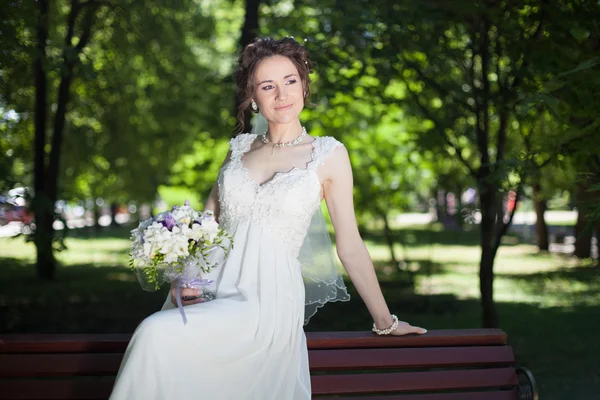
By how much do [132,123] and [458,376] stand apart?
48.7 ft

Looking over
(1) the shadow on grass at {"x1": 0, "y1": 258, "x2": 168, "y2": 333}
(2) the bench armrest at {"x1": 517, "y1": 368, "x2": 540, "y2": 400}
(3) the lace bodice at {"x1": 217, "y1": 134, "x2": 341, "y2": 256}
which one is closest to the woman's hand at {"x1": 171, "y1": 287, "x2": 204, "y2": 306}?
(3) the lace bodice at {"x1": 217, "y1": 134, "x2": 341, "y2": 256}

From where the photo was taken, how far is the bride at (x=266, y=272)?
3.09 metres

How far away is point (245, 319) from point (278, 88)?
1.18m

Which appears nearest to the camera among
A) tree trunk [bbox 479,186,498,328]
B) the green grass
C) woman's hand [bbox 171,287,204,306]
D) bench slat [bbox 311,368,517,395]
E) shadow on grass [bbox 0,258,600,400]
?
woman's hand [bbox 171,287,204,306]

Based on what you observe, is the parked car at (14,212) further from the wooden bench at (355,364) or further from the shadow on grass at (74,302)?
the wooden bench at (355,364)

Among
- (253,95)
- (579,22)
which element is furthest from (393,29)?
(253,95)

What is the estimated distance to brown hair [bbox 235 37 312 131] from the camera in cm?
374

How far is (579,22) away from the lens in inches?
206

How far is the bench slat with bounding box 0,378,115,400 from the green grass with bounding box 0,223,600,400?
4.23 meters

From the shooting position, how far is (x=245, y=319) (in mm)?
3287

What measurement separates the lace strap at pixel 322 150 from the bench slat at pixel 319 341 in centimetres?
86

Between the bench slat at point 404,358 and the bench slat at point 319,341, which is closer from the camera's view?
the bench slat at point 319,341

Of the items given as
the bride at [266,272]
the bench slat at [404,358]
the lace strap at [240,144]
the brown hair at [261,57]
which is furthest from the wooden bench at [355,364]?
the brown hair at [261,57]

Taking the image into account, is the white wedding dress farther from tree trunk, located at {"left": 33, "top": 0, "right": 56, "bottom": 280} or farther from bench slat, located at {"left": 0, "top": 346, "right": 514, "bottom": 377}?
tree trunk, located at {"left": 33, "top": 0, "right": 56, "bottom": 280}
